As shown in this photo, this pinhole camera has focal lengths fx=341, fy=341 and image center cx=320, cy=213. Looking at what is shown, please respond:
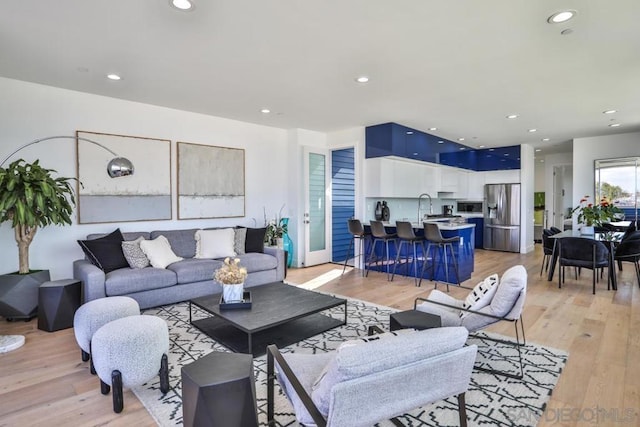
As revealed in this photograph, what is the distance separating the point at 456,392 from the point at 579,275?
5.49 m

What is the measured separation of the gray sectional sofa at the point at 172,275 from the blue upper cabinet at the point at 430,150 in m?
2.68

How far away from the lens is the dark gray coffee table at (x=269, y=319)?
9.19 feet

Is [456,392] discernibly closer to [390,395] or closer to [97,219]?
[390,395]

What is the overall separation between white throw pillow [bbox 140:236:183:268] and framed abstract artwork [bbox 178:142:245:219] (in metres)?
0.83

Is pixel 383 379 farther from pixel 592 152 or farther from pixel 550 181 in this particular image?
pixel 550 181

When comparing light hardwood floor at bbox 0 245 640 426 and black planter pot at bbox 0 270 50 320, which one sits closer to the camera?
light hardwood floor at bbox 0 245 640 426

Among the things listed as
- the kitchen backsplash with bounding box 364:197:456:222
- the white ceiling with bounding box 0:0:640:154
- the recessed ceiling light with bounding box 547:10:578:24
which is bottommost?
the kitchen backsplash with bounding box 364:197:456:222

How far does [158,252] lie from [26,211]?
1384 millimetres

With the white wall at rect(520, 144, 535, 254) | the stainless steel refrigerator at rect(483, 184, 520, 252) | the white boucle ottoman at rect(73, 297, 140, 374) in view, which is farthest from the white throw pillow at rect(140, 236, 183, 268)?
the white wall at rect(520, 144, 535, 254)

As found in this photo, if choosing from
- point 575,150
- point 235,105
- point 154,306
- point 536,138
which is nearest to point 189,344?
point 154,306

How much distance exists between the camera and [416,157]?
22.1ft

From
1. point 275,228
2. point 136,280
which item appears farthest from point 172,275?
point 275,228

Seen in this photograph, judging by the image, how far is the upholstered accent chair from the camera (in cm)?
245

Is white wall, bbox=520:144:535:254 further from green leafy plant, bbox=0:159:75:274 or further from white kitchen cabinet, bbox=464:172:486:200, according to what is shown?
green leafy plant, bbox=0:159:75:274
